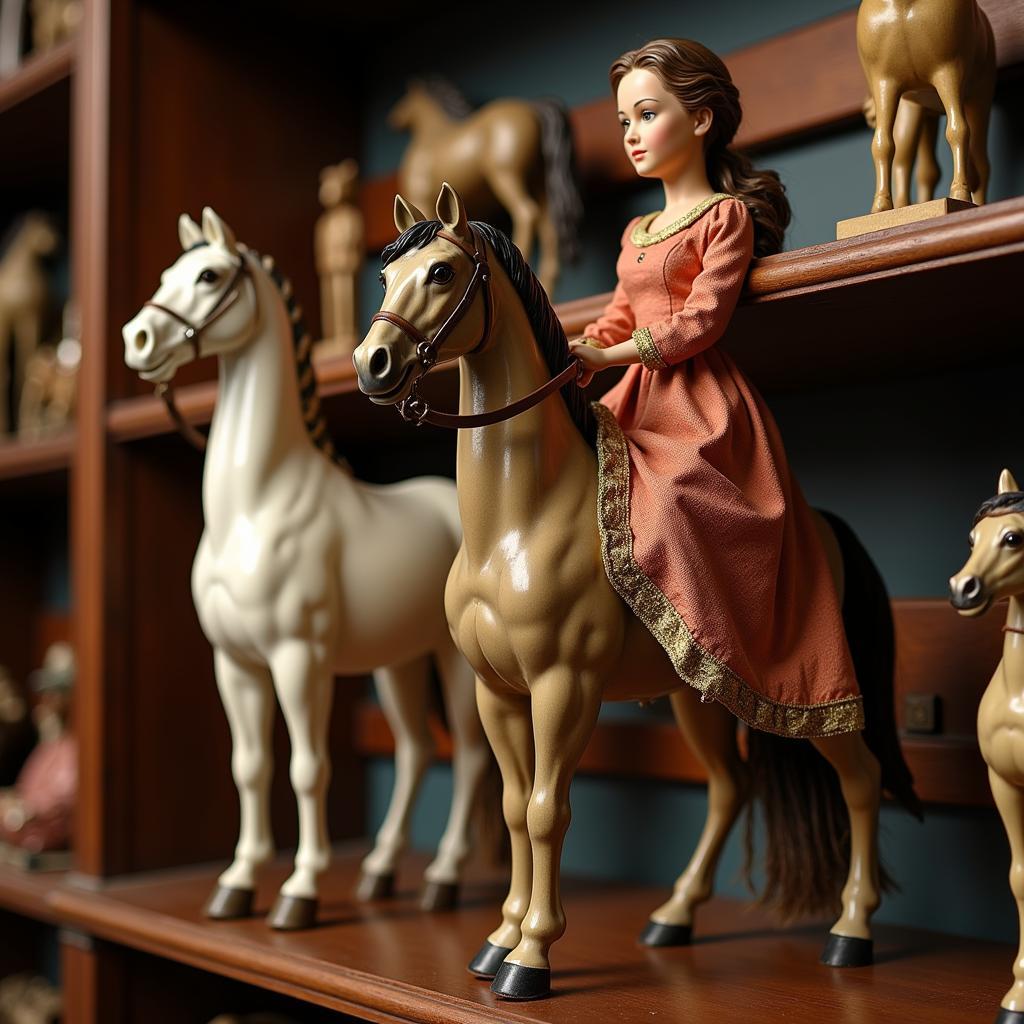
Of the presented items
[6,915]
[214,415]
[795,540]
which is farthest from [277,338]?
[6,915]

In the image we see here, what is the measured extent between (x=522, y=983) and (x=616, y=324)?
507 millimetres

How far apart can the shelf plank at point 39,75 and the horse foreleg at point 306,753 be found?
88 cm

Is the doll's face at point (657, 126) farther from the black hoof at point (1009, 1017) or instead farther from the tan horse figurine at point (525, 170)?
the black hoof at point (1009, 1017)

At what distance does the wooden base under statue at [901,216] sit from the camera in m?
0.85

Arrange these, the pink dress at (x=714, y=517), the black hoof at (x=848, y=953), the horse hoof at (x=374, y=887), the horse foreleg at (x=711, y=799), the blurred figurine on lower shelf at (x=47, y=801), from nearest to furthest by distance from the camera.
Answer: the pink dress at (x=714, y=517) → the black hoof at (x=848, y=953) → the horse foreleg at (x=711, y=799) → the horse hoof at (x=374, y=887) → the blurred figurine on lower shelf at (x=47, y=801)

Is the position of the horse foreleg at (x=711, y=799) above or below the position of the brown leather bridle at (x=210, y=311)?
below

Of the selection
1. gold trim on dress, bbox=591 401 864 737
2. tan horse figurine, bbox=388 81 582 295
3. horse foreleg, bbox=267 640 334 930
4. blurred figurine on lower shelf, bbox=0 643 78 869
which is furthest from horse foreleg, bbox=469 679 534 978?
blurred figurine on lower shelf, bbox=0 643 78 869

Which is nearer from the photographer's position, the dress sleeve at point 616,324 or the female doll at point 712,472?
the female doll at point 712,472

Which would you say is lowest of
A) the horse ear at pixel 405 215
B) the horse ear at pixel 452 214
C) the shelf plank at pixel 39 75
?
the horse ear at pixel 452 214

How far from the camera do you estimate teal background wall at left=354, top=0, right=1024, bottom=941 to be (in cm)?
114

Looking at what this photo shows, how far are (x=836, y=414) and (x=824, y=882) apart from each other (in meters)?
0.46

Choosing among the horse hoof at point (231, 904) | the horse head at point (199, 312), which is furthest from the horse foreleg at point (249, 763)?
the horse head at point (199, 312)

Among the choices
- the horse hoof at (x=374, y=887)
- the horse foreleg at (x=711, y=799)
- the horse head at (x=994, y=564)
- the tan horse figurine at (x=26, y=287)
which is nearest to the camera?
the horse head at (x=994, y=564)

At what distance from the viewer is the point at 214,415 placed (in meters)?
1.26
